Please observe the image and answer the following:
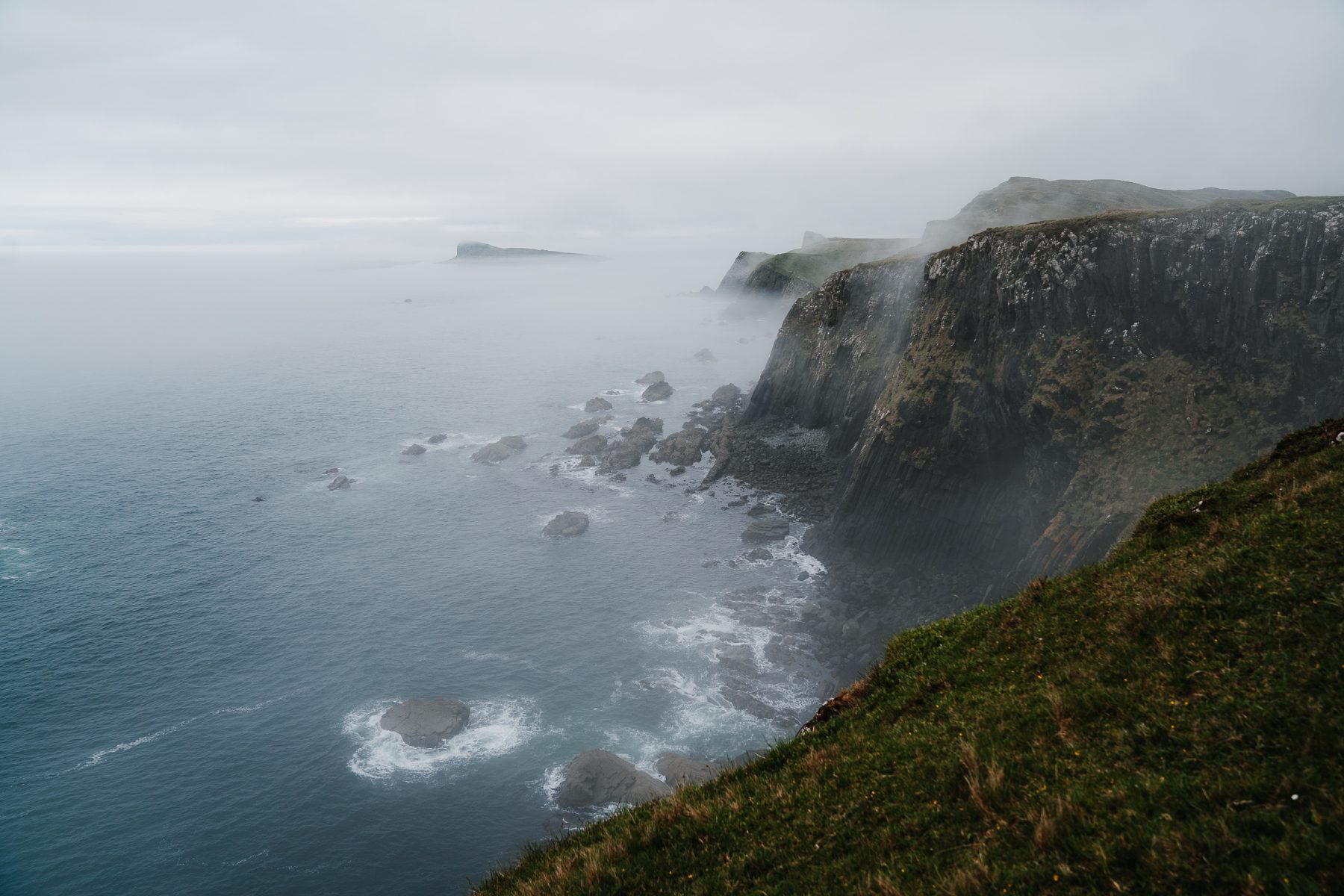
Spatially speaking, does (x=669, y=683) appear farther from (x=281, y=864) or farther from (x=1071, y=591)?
(x=1071, y=591)

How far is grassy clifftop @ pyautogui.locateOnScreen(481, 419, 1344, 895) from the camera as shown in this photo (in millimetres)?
7688

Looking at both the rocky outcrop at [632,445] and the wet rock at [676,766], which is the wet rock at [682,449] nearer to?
the rocky outcrop at [632,445]

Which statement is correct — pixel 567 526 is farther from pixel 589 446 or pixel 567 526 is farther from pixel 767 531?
pixel 589 446

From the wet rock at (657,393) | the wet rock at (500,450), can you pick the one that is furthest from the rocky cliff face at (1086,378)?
the wet rock at (657,393)

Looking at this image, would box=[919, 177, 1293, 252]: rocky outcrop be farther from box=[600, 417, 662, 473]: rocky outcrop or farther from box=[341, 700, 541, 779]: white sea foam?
box=[341, 700, 541, 779]: white sea foam

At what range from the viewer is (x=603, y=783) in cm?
4153

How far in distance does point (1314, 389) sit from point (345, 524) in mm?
87762

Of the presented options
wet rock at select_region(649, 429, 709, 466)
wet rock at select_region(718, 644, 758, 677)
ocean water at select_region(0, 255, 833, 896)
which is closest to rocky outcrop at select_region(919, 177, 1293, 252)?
wet rock at select_region(649, 429, 709, 466)

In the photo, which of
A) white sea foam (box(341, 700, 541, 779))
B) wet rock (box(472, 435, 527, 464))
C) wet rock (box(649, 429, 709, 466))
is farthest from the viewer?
wet rock (box(472, 435, 527, 464))

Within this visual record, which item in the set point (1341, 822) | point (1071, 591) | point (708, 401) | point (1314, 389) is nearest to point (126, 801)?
point (1071, 591)

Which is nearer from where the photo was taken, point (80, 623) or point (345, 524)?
point (80, 623)

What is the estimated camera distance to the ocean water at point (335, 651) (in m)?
39.8

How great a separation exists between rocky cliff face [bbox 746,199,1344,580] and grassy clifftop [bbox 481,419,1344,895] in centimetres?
3498

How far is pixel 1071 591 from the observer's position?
1554cm
